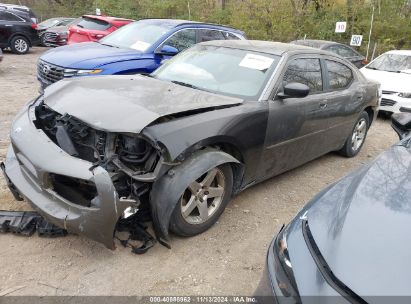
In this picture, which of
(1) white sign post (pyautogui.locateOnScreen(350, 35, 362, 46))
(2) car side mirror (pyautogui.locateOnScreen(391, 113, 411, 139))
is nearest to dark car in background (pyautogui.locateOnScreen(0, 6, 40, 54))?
(1) white sign post (pyautogui.locateOnScreen(350, 35, 362, 46))

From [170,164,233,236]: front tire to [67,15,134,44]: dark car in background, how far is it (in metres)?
7.86

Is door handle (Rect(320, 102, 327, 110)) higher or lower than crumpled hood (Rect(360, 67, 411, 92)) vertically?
higher

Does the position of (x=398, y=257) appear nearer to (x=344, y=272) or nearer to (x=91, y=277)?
(x=344, y=272)

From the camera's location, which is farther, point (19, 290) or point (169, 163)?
point (169, 163)

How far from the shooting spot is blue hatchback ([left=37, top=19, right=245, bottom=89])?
6.17 metres

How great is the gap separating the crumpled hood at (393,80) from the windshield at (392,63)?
421 millimetres

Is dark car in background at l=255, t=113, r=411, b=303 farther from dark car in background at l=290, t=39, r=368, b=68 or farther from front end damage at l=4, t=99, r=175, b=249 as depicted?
dark car in background at l=290, t=39, r=368, b=68

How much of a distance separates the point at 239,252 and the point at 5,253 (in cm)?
190

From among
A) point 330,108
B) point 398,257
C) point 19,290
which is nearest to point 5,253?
point 19,290

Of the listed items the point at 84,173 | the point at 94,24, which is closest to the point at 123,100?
the point at 84,173

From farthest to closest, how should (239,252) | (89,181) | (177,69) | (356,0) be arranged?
(356,0) < (177,69) < (239,252) < (89,181)

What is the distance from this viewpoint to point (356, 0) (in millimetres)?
17734

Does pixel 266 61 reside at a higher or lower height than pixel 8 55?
higher

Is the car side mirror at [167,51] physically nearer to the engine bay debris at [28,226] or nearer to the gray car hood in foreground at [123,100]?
the gray car hood in foreground at [123,100]
